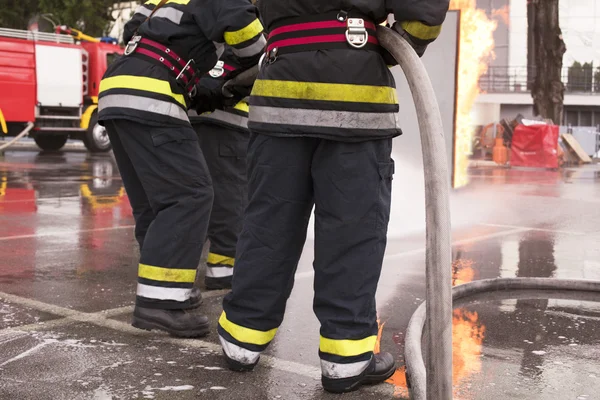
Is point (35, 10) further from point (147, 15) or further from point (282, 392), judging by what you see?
point (282, 392)

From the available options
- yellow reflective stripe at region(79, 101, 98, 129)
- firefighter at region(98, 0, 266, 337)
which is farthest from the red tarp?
firefighter at region(98, 0, 266, 337)

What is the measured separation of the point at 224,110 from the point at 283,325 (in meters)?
1.29

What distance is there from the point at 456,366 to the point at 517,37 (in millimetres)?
44573

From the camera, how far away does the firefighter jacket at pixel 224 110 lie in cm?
399

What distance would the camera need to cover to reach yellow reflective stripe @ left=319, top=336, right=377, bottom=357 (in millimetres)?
2867

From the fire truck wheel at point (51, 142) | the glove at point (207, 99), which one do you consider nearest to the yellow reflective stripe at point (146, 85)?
the glove at point (207, 99)

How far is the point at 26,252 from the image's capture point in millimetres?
5488

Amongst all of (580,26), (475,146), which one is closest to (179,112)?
(475,146)

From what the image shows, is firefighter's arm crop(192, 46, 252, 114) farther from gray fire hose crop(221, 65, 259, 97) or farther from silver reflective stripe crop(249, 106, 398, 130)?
silver reflective stripe crop(249, 106, 398, 130)

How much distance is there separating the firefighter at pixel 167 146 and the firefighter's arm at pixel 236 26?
0.04ft

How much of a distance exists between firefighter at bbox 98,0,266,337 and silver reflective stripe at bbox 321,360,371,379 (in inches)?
32.8

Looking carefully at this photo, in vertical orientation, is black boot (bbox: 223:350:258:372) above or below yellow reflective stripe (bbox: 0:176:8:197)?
below

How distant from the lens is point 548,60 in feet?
74.9

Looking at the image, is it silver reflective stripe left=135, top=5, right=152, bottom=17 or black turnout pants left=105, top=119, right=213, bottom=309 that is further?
silver reflective stripe left=135, top=5, right=152, bottom=17
